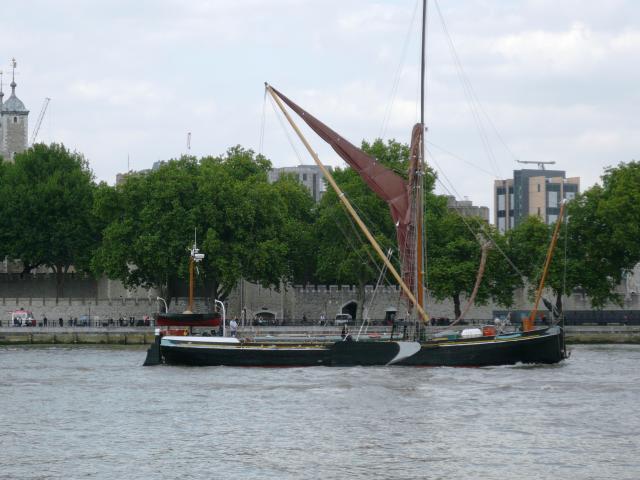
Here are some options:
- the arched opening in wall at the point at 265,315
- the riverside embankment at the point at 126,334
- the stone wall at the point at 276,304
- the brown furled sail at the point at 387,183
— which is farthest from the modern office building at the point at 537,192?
the brown furled sail at the point at 387,183

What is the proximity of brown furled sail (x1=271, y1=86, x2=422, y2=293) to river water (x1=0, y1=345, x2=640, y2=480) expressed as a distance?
20.2 feet

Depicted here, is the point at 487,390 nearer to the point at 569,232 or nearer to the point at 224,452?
the point at 224,452

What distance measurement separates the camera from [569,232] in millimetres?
98000

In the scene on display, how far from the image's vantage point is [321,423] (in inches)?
1795

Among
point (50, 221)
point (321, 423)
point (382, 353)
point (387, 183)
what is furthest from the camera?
Result: point (50, 221)

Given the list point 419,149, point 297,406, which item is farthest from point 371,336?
point 297,406

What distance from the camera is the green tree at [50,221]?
4281 inches

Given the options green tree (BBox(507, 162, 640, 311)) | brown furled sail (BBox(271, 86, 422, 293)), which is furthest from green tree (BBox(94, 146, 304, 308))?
brown furled sail (BBox(271, 86, 422, 293))

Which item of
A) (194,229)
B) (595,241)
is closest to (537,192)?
(595,241)

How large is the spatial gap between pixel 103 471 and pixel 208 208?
198 ft

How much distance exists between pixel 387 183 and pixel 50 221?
46.6m

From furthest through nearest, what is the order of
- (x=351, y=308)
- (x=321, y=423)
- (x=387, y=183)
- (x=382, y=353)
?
1. (x=351, y=308)
2. (x=387, y=183)
3. (x=382, y=353)
4. (x=321, y=423)

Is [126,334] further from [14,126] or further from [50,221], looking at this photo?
[14,126]

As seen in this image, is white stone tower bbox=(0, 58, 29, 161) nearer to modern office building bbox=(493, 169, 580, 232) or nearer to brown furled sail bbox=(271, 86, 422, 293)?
modern office building bbox=(493, 169, 580, 232)
